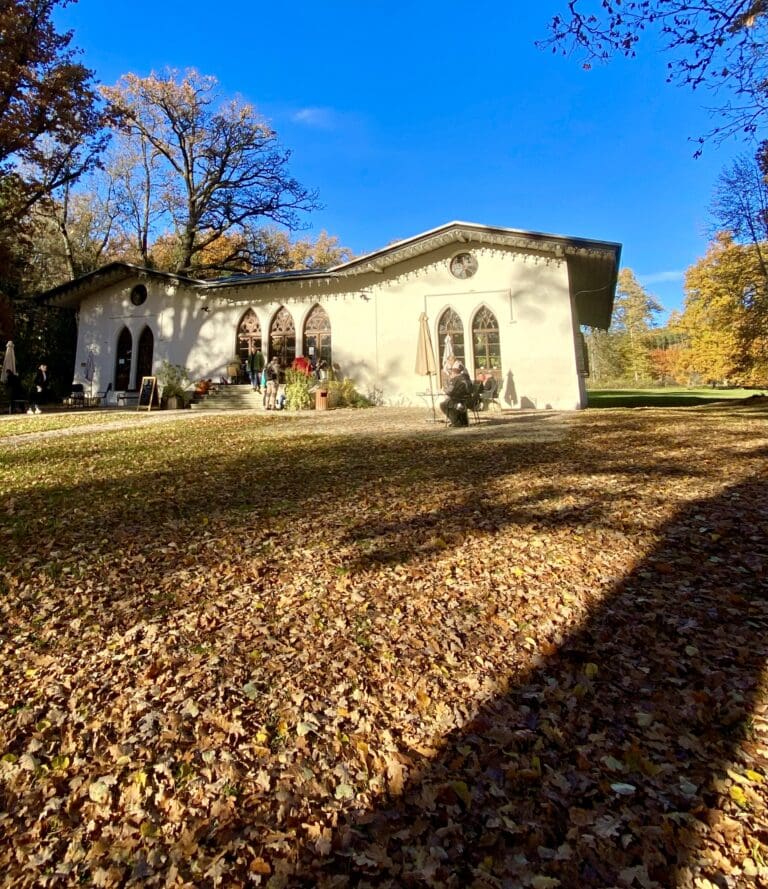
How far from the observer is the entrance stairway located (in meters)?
17.7

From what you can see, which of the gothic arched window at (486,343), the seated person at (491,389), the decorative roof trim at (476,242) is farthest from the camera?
the gothic arched window at (486,343)

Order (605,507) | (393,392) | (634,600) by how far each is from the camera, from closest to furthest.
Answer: (634,600) → (605,507) → (393,392)

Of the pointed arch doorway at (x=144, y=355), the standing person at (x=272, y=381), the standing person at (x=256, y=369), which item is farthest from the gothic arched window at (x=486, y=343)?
the pointed arch doorway at (x=144, y=355)

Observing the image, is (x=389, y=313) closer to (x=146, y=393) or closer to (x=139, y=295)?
(x=146, y=393)

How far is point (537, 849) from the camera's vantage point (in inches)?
57.2

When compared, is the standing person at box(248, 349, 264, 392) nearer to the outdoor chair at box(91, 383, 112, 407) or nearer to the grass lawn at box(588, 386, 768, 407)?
the outdoor chair at box(91, 383, 112, 407)

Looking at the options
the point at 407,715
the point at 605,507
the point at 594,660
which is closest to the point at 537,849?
the point at 407,715

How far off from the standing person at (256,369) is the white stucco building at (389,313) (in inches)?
24.1

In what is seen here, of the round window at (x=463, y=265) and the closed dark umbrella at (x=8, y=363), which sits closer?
the closed dark umbrella at (x=8, y=363)

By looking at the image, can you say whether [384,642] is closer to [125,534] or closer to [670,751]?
[670,751]

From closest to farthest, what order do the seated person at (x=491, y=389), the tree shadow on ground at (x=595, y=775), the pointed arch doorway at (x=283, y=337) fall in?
the tree shadow on ground at (x=595, y=775) → the seated person at (x=491, y=389) → the pointed arch doorway at (x=283, y=337)

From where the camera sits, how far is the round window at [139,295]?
20047mm

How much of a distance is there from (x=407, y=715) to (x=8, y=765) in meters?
1.47

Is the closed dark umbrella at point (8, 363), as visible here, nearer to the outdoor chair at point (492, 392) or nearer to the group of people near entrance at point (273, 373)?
the group of people near entrance at point (273, 373)
